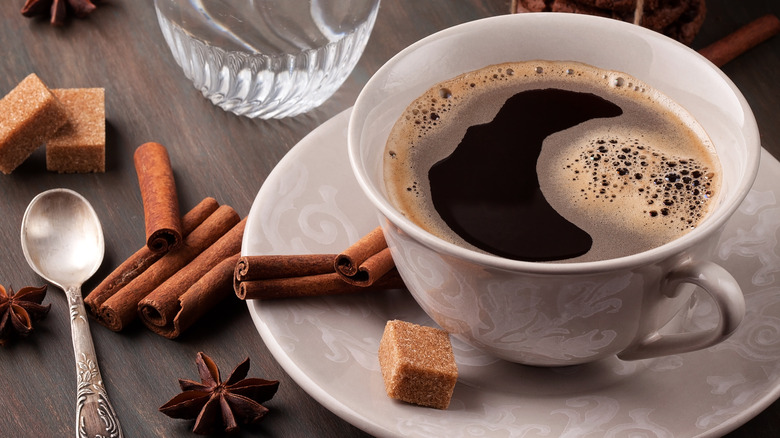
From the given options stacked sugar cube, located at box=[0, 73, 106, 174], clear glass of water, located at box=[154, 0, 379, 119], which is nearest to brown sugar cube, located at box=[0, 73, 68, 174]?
stacked sugar cube, located at box=[0, 73, 106, 174]

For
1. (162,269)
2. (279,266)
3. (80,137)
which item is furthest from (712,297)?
(80,137)

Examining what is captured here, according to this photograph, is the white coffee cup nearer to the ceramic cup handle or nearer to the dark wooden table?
the ceramic cup handle

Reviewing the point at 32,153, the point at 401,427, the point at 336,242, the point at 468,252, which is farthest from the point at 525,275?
the point at 32,153

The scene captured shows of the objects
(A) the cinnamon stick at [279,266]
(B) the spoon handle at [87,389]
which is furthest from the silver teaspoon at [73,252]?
(A) the cinnamon stick at [279,266]

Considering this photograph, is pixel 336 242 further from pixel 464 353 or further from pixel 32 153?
pixel 32 153

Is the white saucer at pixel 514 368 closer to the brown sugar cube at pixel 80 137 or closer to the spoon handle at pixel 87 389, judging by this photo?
the spoon handle at pixel 87 389
